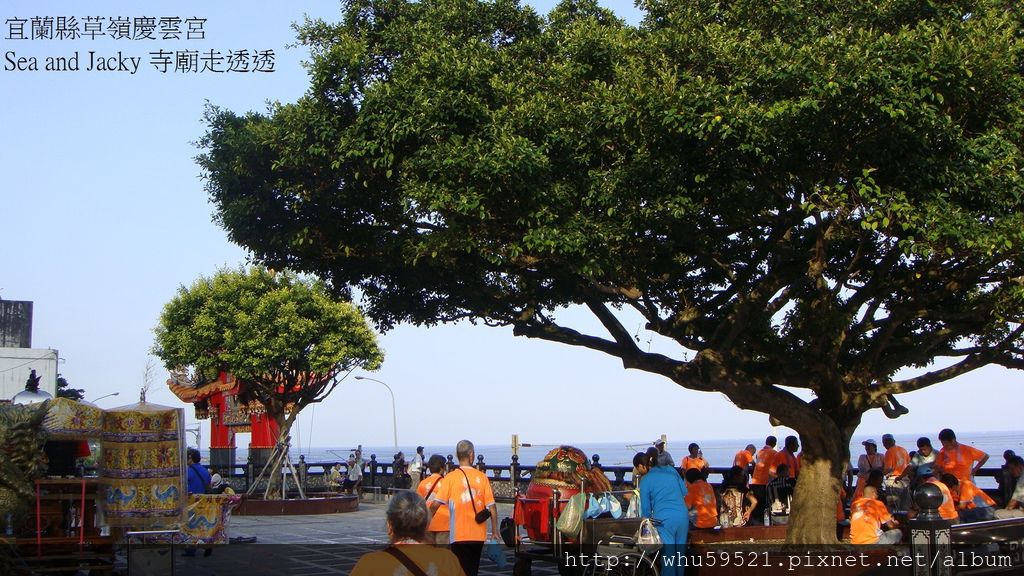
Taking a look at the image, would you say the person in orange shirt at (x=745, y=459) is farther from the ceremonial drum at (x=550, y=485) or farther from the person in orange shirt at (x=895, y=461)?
the ceremonial drum at (x=550, y=485)

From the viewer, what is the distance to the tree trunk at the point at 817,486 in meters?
13.9

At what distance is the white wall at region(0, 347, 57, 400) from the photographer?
38.6 metres

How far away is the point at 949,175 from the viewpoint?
11.1 metres

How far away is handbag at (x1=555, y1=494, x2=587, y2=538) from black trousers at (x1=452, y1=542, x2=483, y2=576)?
1701 millimetres

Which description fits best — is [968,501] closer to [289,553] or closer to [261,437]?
[289,553]

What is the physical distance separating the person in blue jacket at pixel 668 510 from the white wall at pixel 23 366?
33.9 m

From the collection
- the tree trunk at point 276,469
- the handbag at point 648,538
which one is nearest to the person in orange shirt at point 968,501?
the handbag at point 648,538

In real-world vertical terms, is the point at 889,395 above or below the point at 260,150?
below

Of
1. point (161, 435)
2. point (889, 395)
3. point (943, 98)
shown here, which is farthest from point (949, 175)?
point (161, 435)

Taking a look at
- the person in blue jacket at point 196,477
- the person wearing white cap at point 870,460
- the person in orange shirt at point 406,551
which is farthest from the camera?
the person wearing white cap at point 870,460

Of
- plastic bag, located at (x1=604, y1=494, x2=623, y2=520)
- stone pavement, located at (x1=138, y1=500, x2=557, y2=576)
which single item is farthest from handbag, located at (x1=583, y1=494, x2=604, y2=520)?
stone pavement, located at (x1=138, y1=500, x2=557, y2=576)

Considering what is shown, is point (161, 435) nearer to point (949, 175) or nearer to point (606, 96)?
point (606, 96)

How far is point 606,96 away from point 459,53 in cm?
221

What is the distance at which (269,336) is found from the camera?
105 ft
